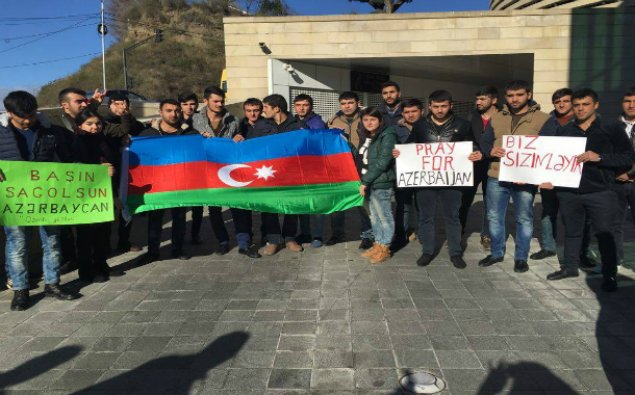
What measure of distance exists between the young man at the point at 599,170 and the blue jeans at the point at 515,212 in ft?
1.58

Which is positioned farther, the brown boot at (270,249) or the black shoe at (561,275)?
the brown boot at (270,249)

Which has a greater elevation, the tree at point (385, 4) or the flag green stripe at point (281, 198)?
the tree at point (385, 4)

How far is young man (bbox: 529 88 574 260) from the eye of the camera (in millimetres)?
5367

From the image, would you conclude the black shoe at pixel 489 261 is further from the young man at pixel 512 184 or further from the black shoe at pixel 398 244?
the black shoe at pixel 398 244

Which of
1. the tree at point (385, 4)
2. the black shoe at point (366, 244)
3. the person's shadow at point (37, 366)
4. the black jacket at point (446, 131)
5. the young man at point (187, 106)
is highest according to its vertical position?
the tree at point (385, 4)

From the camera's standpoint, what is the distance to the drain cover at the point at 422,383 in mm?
2867

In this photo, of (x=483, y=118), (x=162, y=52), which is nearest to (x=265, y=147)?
(x=483, y=118)

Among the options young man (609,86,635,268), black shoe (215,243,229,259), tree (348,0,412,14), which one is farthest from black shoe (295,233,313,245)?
tree (348,0,412,14)

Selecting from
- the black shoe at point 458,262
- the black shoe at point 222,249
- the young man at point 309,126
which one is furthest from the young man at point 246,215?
the black shoe at point 458,262

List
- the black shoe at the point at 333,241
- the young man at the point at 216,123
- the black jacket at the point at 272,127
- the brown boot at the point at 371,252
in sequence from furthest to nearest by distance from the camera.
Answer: the black shoe at the point at 333,241
the black jacket at the point at 272,127
the young man at the point at 216,123
the brown boot at the point at 371,252

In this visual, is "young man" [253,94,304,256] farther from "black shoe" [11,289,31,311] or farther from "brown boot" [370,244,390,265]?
"black shoe" [11,289,31,311]

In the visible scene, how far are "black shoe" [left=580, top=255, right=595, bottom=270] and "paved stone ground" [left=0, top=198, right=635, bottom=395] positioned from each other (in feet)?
1.15

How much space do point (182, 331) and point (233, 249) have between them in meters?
2.59

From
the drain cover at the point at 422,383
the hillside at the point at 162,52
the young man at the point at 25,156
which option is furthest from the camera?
the hillside at the point at 162,52
